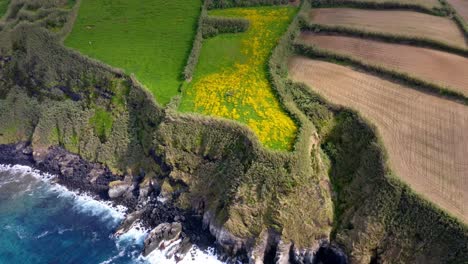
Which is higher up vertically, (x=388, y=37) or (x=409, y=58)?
(x=388, y=37)

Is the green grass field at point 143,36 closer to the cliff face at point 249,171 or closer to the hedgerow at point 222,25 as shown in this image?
the hedgerow at point 222,25

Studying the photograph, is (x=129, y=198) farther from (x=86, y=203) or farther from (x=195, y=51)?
(x=195, y=51)

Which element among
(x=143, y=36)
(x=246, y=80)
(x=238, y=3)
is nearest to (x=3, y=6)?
(x=143, y=36)

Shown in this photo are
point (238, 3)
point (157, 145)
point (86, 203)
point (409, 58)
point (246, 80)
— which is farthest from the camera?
point (238, 3)

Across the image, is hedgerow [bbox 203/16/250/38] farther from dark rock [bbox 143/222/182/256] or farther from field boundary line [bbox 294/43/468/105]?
dark rock [bbox 143/222/182/256]

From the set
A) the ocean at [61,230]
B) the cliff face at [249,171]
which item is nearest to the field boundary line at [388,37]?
the cliff face at [249,171]
